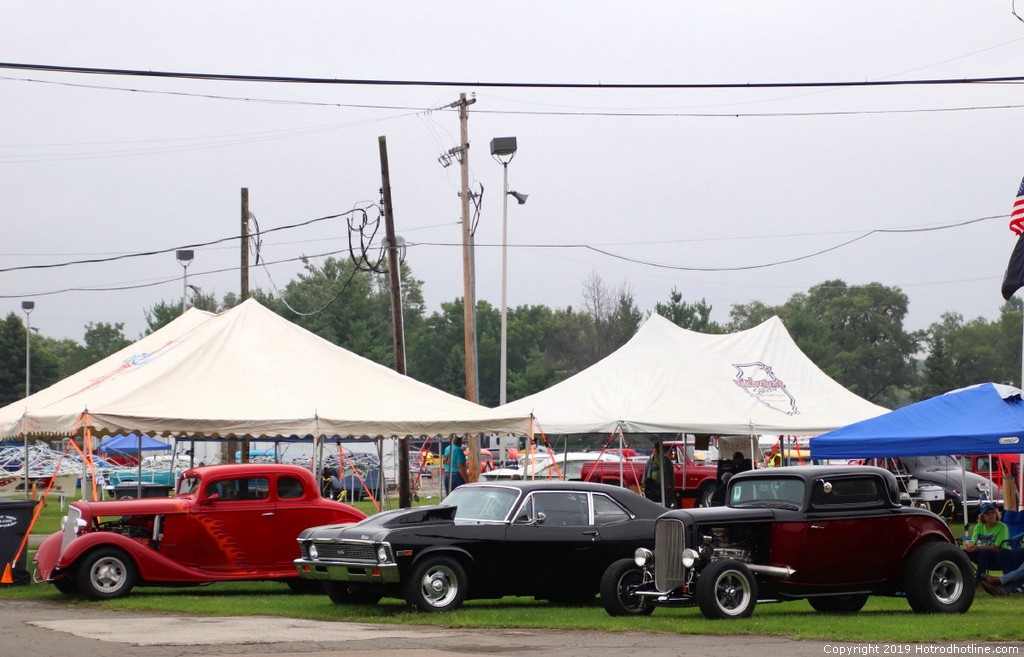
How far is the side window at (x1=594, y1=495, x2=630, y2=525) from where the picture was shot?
586 inches

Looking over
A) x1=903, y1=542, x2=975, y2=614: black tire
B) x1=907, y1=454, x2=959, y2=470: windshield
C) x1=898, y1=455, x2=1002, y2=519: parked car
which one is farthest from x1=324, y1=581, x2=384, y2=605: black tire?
x1=907, y1=454, x2=959, y2=470: windshield

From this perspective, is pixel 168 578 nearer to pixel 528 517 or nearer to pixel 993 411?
pixel 528 517

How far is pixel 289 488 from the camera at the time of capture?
16.7m

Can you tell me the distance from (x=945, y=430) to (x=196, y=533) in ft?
33.4

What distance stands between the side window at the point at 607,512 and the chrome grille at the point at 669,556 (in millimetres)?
1547

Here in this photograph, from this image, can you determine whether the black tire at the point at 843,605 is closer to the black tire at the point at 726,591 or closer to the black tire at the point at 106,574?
the black tire at the point at 726,591

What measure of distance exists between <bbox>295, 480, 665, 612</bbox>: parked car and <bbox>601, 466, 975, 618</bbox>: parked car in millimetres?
918

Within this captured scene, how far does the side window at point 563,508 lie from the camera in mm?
14672

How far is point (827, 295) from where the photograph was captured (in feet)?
396

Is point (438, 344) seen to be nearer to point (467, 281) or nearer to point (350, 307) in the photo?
point (350, 307)

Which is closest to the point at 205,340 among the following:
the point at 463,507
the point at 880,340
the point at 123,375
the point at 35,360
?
the point at 123,375

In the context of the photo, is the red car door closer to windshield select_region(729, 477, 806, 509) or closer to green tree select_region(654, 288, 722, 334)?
windshield select_region(729, 477, 806, 509)

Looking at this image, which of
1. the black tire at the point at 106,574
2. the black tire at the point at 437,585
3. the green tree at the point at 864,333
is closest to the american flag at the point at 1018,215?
the black tire at the point at 437,585

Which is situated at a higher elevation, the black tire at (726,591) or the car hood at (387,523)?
the car hood at (387,523)
